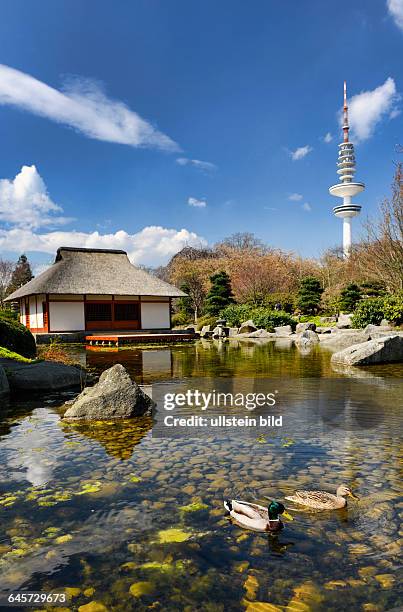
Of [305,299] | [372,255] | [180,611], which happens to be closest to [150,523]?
[180,611]

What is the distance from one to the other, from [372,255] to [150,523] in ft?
67.8

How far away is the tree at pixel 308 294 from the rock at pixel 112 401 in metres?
27.5

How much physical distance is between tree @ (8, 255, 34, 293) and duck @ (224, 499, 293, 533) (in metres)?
44.6

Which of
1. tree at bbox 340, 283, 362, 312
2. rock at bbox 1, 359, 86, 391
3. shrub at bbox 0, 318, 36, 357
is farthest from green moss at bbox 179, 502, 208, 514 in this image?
tree at bbox 340, 283, 362, 312

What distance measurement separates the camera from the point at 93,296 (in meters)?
25.5

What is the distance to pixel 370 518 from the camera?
3.29m

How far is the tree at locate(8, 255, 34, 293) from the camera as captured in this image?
144ft

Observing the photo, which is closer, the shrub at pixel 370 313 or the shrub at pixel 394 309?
the shrub at pixel 394 309

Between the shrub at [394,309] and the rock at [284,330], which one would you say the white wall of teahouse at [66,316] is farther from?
the shrub at [394,309]

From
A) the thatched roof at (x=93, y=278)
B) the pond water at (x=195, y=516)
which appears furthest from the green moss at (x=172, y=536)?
the thatched roof at (x=93, y=278)

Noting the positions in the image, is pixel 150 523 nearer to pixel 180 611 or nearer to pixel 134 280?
pixel 180 611

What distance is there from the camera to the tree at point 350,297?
30.3 meters

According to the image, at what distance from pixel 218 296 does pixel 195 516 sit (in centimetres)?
2919

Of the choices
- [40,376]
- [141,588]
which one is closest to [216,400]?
[40,376]
